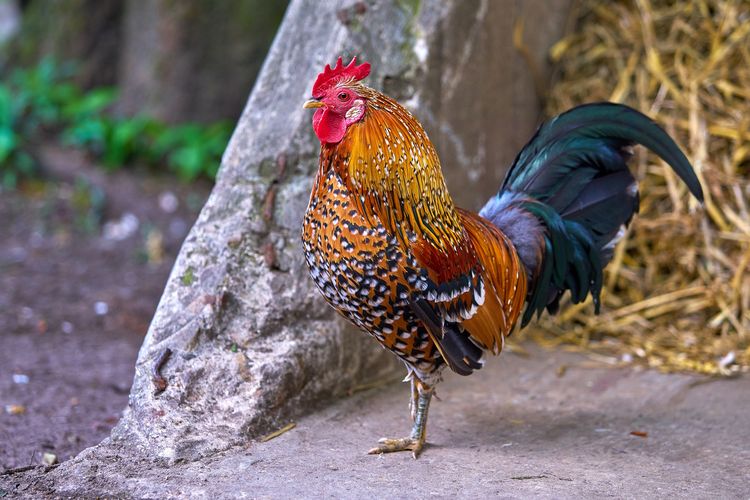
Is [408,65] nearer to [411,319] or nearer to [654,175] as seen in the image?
[411,319]

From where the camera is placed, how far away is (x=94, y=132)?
26.6ft

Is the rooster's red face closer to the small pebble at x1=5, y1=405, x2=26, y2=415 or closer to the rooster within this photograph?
the rooster

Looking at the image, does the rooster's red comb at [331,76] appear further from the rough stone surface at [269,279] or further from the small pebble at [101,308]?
the small pebble at [101,308]

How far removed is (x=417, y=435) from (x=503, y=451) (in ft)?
1.34

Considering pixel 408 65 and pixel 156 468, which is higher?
pixel 408 65

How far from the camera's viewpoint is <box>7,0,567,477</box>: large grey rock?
3562mm

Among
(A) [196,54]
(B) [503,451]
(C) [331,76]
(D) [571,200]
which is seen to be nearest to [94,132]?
(A) [196,54]

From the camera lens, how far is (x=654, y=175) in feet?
18.2

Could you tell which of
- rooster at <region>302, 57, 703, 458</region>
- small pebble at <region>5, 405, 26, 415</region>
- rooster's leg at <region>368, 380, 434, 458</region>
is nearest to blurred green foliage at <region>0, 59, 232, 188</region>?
small pebble at <region>5, 405, 26, 415</region>

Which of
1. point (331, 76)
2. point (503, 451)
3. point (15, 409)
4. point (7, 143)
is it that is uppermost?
point (7, 143)

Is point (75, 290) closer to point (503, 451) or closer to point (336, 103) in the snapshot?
point (336, 103)

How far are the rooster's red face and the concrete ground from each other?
1.41m

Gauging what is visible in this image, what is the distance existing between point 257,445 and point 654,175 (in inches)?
136

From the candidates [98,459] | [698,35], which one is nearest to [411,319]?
[98,459]
